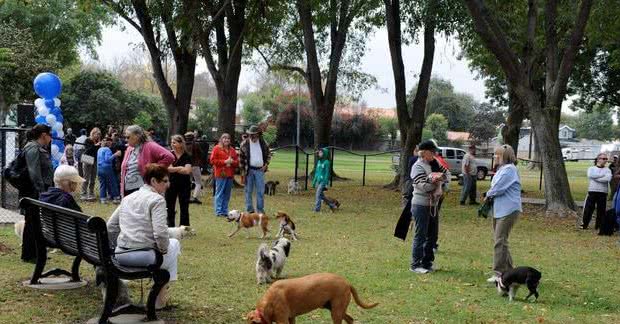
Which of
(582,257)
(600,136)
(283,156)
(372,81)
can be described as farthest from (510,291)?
(600,136)

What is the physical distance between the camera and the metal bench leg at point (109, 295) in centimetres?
583

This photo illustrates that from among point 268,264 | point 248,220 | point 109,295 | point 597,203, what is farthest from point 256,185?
point 109,295

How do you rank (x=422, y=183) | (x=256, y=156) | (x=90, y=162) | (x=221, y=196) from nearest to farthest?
1. (x=422, y=183)
2. (x=256, y=156)
3. (x=221, y=196)
4. (x=90, y=162)

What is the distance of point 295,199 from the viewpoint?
64.6 ft

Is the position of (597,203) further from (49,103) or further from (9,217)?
(49,103)

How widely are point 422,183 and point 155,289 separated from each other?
159 inches

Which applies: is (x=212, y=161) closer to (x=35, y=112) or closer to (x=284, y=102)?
(x=35, y=112)

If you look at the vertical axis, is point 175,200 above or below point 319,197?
above

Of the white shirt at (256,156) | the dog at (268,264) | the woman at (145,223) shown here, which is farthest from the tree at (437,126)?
the woman at (145,223)

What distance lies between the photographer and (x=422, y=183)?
8875 millimetres

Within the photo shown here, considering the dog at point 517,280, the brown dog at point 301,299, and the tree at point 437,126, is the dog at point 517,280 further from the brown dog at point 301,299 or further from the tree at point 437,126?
the tree at point 437,126

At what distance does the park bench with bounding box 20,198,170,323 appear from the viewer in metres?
5.82

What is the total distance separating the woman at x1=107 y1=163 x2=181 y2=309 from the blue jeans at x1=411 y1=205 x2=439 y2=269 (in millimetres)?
3899

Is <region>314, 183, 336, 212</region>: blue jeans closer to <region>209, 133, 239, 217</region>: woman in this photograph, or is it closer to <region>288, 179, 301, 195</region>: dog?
<region>209, 133, 239, 217</region>: woman
